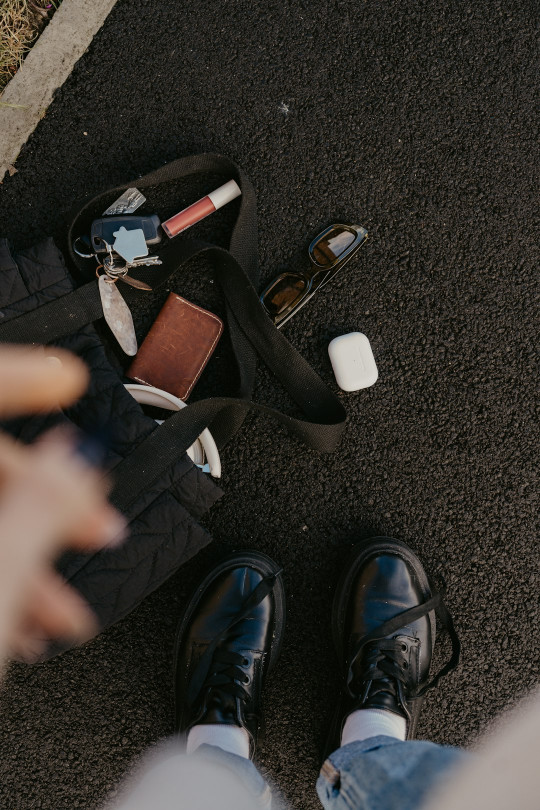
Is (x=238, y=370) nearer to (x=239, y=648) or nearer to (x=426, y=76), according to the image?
(x=239, y=648)

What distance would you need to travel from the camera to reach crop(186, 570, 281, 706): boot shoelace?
1.40m

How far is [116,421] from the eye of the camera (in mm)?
1290

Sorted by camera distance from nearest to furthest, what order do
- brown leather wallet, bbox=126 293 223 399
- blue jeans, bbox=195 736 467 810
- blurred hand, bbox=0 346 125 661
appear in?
blue jeans, bbox=195 736 467 810, blurred hand, bbox=0 346 125 661, brown leather wallet, bbox=126 293 223 399

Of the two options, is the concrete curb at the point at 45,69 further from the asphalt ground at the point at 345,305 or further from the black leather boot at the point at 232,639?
the black leather boot at the point at 232,639

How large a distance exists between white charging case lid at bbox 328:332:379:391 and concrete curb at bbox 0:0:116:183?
98 centimetres

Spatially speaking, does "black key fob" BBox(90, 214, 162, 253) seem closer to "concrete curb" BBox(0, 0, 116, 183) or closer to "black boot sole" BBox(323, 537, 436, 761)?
"concrete curb" BBox(0, 0, 116, 183)

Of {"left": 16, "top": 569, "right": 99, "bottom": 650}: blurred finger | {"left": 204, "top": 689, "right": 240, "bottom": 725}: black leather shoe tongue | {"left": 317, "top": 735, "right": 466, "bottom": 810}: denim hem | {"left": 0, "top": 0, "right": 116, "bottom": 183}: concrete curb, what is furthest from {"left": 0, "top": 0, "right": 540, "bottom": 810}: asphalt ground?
{"left": 317, "top": 735, "right": 466, "bottom": 810}: denim hem

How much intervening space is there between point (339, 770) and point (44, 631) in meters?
0.67

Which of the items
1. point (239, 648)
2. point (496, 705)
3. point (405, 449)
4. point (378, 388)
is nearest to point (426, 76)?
point (378, 388)

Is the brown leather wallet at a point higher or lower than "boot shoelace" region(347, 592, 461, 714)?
higher

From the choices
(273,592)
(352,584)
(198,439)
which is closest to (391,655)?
(352,584)

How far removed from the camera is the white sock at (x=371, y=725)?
135 centimetres

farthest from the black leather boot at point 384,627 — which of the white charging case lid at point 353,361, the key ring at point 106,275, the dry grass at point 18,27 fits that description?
the dry grass at point 18,27

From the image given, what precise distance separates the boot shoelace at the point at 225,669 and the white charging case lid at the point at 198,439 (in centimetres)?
31
